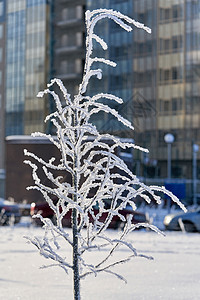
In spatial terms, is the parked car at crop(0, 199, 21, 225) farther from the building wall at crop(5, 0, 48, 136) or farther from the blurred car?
the building wall at crop(5, 0, 48, 136)

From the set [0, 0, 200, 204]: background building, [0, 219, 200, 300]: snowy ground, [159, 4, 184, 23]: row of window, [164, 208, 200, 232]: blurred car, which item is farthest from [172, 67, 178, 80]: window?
[0, 219, 200, 300]: snowy ground

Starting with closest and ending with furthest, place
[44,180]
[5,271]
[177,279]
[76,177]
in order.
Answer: [76,177] → [177,279] → [5,271] → [44,180]

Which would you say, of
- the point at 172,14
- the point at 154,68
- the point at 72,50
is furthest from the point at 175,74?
the point at 72,50

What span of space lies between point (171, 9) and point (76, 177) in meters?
74.8

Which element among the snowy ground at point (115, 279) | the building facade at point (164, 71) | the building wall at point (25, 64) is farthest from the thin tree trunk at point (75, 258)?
the building wall at point (25, 64)

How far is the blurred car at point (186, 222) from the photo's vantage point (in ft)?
69.7

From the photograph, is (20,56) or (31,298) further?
(20,56)

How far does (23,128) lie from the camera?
91875 millimetres

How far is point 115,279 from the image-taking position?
9.55 m

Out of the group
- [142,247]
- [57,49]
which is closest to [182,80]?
[57,49]

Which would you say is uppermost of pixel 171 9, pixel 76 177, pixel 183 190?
pixel 171 9

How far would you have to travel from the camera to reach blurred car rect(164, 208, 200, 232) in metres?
21.2

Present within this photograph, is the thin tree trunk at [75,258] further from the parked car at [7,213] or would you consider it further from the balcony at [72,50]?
the balcony at [72,50]

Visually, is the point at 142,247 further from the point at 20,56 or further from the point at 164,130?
the point at 20,56
